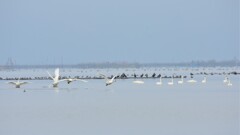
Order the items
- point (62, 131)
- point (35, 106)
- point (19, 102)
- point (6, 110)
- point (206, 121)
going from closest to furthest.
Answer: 1. point (62, 131)
2. point (206, 121)
3. point (6, 110)
4. point (35, 106)
5. point (19, 102)

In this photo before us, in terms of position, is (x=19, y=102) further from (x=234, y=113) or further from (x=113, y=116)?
(x=234, y=113)

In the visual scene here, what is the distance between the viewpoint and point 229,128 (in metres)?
20.7

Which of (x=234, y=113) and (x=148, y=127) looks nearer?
(x=148, y=127)

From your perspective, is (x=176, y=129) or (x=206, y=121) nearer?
(x=176, y=129)

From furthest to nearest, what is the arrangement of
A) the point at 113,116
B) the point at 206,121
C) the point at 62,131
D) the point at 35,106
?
the point at 35,106 → the point at 113,116 → the point at 206,121 → the point at 62,131

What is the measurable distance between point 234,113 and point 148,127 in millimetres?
5459

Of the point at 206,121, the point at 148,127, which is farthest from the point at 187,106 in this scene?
the point at 148,127

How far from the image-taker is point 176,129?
20500 millimetres

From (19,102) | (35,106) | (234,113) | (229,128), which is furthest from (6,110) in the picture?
(229,128)

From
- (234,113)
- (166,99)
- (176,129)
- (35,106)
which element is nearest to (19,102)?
(35,106)

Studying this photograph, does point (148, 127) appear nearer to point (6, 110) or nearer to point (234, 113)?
point (234, 113)

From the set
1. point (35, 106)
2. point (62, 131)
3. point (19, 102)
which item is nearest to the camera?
point (62, 131)

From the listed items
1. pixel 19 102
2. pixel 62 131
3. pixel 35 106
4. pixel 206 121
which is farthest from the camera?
pixel 19 102

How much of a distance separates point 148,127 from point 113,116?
164 inches
